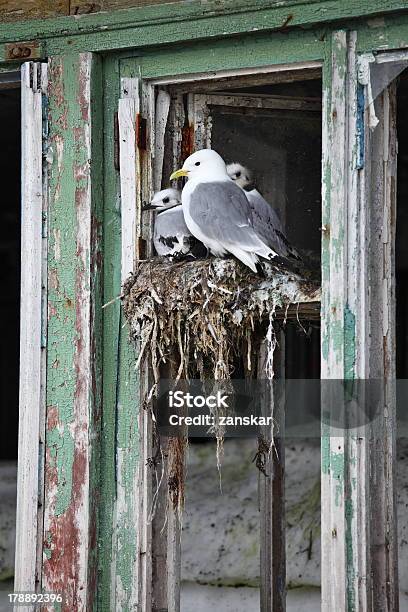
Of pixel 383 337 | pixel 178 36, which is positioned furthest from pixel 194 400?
pixel 178 36

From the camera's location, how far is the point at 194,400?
3918mm

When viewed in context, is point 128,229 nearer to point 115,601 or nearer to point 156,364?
point 156,364

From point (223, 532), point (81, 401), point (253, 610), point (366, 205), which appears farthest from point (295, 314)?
point (223, 532)

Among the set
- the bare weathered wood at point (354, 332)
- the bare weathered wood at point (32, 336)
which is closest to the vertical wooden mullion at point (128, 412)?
the bare weathered wood at point (32, 336)

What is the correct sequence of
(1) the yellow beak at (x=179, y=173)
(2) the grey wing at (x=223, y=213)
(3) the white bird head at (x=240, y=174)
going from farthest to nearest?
(3) the white bird head at (x=240, y=174)
(1) the yellow beak at (x=179, y=173)
(2) the grey wing at (x=223, y=213)

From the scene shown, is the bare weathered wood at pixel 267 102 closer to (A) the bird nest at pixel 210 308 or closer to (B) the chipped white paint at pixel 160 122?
(B) the chipped white paint at pixel 160 122

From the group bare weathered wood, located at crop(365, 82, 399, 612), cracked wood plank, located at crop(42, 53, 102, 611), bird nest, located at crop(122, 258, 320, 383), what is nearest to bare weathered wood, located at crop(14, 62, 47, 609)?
cracked wood plank, located at crop(42, 53, 102, 611)

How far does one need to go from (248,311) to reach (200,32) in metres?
0.88

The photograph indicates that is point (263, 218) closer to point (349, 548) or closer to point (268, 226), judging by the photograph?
point (268, 226)

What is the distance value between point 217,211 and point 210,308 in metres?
0.31

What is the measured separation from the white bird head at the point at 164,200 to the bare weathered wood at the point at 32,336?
37 centimetres

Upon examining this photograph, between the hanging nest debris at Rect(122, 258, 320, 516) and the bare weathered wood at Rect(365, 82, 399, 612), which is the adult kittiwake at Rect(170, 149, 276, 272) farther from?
the bare weathered wood at Rect(365, 82, 399, 612)

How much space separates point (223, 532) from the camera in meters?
6.34

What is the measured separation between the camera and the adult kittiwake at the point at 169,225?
12.7 feet
